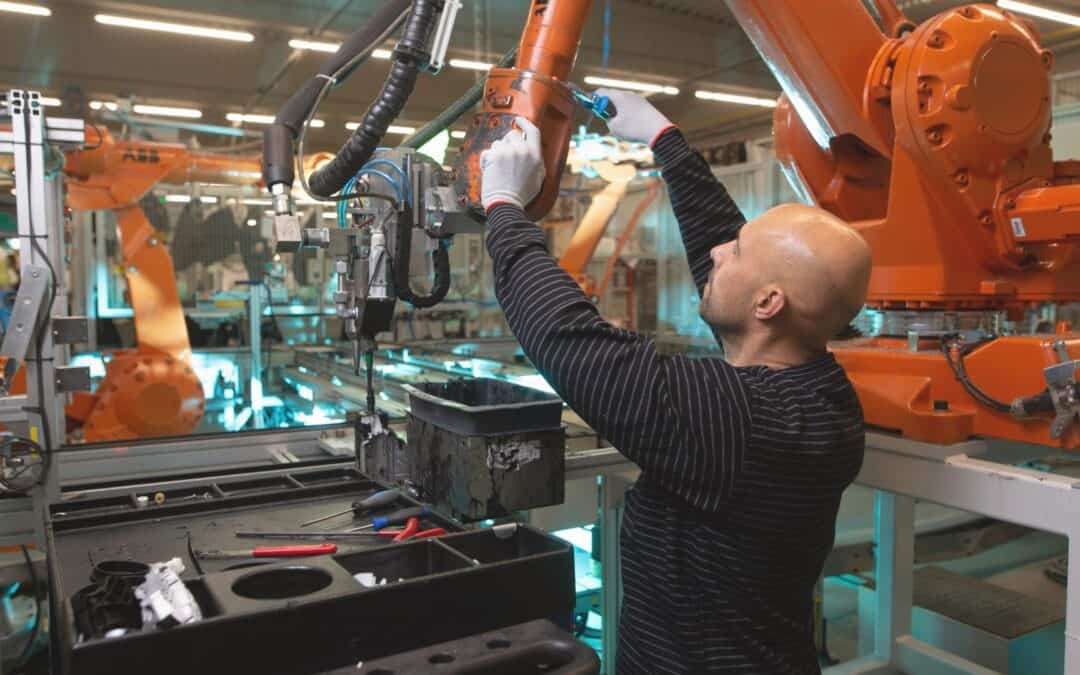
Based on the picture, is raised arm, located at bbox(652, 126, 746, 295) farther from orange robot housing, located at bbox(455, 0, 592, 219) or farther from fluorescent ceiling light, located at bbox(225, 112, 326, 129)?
fluorescent ceiling light, located at bbox(225, 112, 326, 129)

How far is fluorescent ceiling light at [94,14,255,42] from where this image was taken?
27.4 feet

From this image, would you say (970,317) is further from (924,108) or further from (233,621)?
(233,621)

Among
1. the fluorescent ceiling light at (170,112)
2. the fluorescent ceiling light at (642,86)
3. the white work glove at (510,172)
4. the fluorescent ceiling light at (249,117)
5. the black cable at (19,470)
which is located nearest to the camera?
the white work glove at (510,172)

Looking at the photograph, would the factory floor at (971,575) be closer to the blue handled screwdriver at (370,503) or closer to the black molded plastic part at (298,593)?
the blue handled screwdriver at (370,503)

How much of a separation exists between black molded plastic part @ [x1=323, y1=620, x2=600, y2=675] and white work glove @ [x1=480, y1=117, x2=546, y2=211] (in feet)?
2.15

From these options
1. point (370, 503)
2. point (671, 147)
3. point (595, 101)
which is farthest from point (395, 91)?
point (370, 503)

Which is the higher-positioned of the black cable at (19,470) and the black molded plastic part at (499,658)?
the black cable at (19,470)

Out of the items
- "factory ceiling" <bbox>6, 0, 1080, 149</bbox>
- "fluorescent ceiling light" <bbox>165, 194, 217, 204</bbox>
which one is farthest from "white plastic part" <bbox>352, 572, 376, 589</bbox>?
"factory ceiling" <bbox>6, 0, 1080, 149</bbox>

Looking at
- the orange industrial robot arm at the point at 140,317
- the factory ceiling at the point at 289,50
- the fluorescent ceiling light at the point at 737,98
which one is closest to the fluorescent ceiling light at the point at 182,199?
the orange industrial robot arm at the point at 140,317

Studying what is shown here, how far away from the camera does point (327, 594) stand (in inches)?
39.2

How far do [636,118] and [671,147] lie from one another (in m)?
0.09

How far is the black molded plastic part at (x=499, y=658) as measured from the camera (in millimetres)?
982

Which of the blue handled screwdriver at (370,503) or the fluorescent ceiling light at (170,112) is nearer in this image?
the blue handled screwdriver at (370,503)

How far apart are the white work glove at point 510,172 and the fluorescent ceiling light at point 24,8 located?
9.03 m
